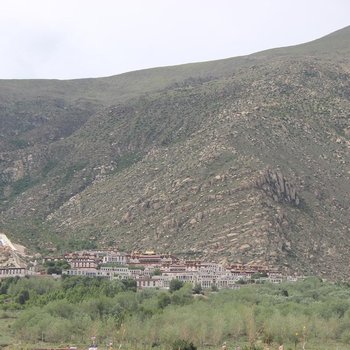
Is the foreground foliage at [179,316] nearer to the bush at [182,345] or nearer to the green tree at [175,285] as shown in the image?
the bush at [182,345]

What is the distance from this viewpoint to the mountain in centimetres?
11731

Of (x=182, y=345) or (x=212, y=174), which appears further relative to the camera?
(x=212, y=174)

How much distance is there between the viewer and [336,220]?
12256cm

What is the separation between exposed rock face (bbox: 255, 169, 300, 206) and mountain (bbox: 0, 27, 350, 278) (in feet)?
0.48

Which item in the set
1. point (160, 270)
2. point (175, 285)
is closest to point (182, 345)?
point (175, 285)

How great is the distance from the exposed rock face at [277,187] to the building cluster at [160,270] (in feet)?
42.9

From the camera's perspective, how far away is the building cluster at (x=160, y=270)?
362 feet

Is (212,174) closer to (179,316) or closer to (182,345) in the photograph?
(179,316)

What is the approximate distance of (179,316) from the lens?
79.1m

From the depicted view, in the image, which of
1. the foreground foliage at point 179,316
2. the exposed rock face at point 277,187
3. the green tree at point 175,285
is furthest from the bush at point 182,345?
the exposed rock face at point 277,187

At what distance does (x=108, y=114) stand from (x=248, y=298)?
83.7 m

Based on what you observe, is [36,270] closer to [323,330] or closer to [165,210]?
[165,210]

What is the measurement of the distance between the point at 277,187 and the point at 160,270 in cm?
1979

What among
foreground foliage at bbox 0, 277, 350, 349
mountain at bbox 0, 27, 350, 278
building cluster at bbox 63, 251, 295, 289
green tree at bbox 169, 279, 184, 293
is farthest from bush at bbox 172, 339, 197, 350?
mountain at bbox 0, 27, 350, 278
